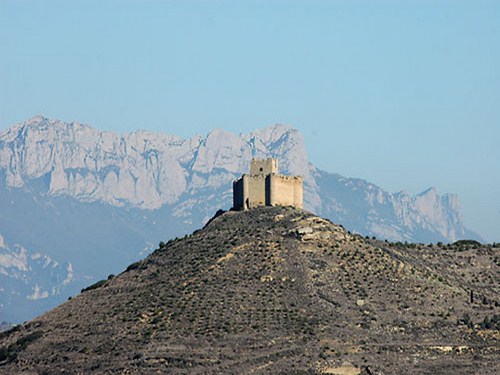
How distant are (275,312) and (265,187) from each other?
21670 mm

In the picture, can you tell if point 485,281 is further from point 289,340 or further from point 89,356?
point 89,356

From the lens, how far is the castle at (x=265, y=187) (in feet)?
430

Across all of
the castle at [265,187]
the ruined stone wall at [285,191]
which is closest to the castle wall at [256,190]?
the castle at [265,187]

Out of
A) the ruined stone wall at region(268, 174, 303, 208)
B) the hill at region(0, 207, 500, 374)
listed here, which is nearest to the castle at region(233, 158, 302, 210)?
the ruined stone wall at region(268, 174, 303, 208)

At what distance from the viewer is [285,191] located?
13300 centimetres

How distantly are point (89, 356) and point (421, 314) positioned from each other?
2953cm

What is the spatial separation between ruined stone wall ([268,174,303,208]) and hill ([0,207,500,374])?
1.47m

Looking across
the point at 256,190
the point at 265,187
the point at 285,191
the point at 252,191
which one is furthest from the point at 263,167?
the point at 285,191

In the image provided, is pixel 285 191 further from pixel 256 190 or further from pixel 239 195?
pixel 239 195

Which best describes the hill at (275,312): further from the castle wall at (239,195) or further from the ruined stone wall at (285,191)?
the castle wall at (239,195)

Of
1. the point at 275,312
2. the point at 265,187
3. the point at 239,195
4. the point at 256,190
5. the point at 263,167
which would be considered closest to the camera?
the point at 275,312

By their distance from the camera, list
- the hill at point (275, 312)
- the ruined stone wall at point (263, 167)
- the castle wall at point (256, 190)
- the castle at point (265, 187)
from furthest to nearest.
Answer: the castle wall at point (256, 190) → the castle at point (265, 187) → the ruined stone wall at point (263, 167) → the hill at point (275, 312)

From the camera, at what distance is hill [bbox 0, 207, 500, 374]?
10562cm

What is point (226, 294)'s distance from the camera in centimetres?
11675
